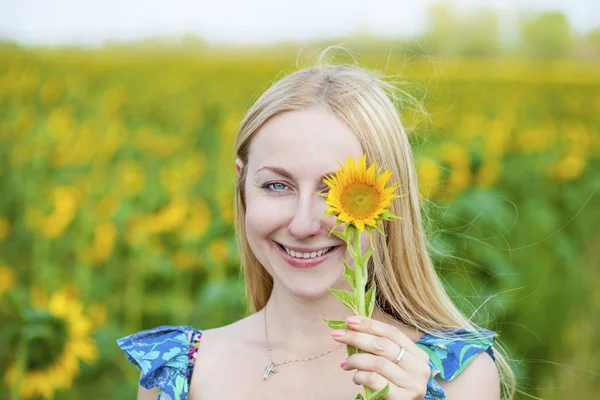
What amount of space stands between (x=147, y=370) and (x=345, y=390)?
410 mm

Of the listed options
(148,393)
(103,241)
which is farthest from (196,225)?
(148,393)

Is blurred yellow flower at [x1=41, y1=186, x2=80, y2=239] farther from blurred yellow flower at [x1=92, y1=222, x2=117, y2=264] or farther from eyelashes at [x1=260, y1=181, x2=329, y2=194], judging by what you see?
eyelashes at [x1=260, y1=181, x2=329, y2=194]

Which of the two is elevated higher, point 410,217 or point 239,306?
point 410,217

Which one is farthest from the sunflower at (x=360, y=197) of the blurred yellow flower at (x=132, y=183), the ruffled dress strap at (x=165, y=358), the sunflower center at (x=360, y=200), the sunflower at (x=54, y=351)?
the blurred yellow flower at (x=132, y=183)

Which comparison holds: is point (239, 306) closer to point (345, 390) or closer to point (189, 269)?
point (189, 269)

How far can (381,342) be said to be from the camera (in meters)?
1.24

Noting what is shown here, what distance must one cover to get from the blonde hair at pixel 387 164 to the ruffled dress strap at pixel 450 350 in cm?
2

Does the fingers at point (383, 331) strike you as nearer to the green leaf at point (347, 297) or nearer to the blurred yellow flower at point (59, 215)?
the green leaf at point (347, 297)

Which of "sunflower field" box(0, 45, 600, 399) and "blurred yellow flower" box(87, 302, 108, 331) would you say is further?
"blurred yellow flower" box(87, 302, 108, 331)

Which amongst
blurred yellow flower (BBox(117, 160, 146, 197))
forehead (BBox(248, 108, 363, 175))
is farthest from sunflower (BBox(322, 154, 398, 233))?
blurred yellow flower (BBox(117, 160, 146, 197))

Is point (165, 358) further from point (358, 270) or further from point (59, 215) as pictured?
point (59, 215)

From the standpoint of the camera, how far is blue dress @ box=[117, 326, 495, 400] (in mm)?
1562

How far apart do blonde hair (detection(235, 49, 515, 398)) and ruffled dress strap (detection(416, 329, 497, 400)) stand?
0.08 feet

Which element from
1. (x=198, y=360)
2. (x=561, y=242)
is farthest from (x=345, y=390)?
(x=561, y=242)
